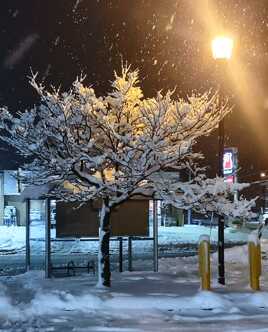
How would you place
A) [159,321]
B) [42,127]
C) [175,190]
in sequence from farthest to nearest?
[175,190]
[42,127]
[159,321]

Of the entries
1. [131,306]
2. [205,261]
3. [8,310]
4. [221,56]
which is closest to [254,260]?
[205,261]

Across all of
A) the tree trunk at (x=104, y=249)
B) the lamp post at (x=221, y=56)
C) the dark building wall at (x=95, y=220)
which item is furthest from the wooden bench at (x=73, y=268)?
the lamp post at (x=221, y=56)

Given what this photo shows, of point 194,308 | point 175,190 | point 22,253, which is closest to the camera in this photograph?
point 194,308

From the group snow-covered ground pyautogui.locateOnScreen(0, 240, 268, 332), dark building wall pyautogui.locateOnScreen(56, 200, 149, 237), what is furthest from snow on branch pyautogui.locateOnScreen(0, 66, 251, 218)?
dark building wall pyautogui.locateOnScreen(56, 200, 149, 237)

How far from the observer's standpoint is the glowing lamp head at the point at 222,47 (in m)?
13.4

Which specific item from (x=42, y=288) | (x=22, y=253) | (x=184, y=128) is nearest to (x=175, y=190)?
(x=184, y=128)

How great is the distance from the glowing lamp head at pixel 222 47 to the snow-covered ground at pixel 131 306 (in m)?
5.05

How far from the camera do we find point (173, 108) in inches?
482

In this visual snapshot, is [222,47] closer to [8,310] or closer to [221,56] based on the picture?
[221,56]

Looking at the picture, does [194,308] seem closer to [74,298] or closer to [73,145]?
[74,298]

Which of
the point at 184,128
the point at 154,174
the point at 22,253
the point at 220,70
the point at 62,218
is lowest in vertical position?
the point at 22,253

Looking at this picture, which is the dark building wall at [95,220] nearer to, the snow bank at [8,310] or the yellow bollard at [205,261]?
the yellow bollard at [205,261]

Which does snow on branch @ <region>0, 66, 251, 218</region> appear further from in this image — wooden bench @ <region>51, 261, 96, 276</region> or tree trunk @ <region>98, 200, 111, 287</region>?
wooden bench @ <region>51, 261, 96, 276</region>

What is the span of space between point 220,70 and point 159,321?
6139 mm
